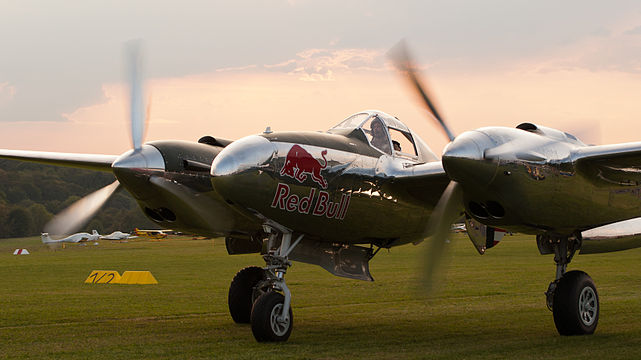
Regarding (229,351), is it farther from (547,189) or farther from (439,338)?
(547,189)

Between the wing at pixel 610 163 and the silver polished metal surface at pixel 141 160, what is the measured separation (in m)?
6.48

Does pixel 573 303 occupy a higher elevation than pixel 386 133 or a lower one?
lower

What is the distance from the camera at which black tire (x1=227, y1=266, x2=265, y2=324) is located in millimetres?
14383

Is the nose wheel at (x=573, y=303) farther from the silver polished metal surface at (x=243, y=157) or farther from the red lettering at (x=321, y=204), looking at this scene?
the silver polished metal surface at (x=243, y=157)

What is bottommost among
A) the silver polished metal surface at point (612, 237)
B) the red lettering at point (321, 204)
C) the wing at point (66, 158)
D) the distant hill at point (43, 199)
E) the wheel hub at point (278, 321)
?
the distant hill at point (43, 199)

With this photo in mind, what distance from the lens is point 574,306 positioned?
11.7 m

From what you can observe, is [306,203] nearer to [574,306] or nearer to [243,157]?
[243,157]

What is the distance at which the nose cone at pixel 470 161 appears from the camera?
32.6 feet

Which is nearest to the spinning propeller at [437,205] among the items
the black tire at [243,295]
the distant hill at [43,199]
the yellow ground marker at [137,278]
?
the black tire at [243,295]

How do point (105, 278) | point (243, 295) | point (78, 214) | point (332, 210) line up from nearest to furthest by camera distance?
point (332, 210)
point (78, 214)
point (243, 295)
point (105, 278)

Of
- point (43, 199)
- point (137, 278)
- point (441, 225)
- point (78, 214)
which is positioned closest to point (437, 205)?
point (441, 225)

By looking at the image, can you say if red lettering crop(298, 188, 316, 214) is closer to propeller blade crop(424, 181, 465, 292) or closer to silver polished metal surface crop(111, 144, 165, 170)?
propeller blade crop(424, 181, 465, 292)

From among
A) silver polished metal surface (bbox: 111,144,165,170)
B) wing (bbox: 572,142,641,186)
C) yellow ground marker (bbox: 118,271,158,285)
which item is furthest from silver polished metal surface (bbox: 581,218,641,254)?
yellow ground marker (bbox: 118,271,158,285)

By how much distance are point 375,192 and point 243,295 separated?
13.2 feet
